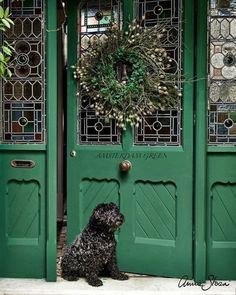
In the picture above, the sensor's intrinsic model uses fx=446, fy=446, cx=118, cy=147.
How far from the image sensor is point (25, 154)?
3562mm

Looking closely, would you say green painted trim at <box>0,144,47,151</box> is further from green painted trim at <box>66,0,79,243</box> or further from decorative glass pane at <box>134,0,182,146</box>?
decorative glass pane at <box>134,0,182,146</box>

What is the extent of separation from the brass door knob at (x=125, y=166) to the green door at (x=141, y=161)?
0.03m

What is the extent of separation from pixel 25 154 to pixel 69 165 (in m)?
0.39

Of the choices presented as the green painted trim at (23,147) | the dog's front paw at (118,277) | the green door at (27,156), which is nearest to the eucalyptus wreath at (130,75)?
the green door at (27,156)

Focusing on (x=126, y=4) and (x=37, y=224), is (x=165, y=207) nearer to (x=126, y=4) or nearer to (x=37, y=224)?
(x=37, y=224)

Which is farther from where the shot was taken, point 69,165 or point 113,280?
point 69,165

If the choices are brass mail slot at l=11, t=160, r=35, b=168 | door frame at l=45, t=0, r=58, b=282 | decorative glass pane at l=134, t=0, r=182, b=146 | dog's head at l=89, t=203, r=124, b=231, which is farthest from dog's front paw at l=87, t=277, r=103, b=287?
decorative glass pane at l=134, t=0, r=182, b=146

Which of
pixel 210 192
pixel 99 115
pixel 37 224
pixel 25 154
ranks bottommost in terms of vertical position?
pixel 37 224

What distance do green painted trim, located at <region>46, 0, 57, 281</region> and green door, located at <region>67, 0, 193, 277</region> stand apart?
28cm

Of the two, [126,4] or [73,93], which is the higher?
[126,4]

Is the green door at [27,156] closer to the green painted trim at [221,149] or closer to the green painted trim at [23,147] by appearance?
the green painted trim at [23,147]

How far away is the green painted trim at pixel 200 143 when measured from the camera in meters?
3.43

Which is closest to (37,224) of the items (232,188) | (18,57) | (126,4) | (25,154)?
(25,154)

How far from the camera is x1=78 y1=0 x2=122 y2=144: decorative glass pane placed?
366 cm
